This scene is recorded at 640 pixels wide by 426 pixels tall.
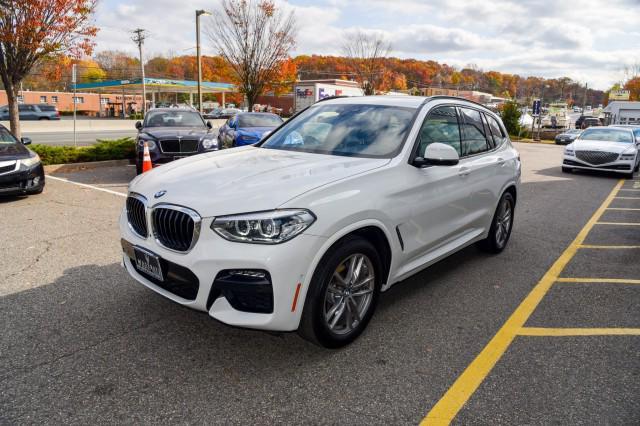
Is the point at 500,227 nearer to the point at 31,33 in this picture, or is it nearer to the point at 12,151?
the point at 12,151

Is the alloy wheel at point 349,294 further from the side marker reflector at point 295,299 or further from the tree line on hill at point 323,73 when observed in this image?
the tree line on hill at point 323,73

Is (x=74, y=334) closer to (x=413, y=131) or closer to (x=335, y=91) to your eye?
(x=413, y=131)

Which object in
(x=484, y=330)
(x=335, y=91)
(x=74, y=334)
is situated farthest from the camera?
(x=335, y=91)

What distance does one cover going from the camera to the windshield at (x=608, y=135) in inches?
604

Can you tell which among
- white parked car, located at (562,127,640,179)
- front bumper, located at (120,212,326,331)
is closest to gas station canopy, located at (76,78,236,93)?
white parked car, located at (562,127,640,179)

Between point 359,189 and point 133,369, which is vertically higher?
point 359,189

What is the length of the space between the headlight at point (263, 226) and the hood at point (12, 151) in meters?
6.87

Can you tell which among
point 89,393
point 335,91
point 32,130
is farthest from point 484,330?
point 335,91

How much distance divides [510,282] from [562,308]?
69 centimetres

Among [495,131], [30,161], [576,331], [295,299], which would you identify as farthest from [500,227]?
[30,161]

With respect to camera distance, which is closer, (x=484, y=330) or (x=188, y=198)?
(x=188, y=198)

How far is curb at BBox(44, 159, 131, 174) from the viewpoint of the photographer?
11.7 m

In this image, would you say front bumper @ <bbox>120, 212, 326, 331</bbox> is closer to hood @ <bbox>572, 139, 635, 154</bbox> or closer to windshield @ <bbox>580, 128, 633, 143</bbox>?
hood @ <bbox>572, 139, 635, 154</bbox>

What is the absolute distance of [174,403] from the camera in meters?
2.79
